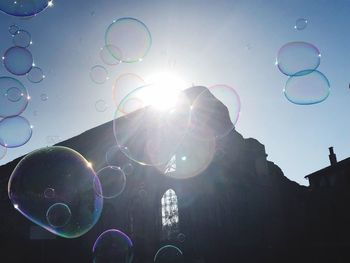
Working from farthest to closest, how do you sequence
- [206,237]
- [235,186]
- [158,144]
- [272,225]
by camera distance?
[272,225]
[235,186]
[158,144]
[206,237]

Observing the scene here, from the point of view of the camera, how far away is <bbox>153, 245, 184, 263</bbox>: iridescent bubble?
11345mm

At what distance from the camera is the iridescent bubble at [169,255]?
11345 millimetres

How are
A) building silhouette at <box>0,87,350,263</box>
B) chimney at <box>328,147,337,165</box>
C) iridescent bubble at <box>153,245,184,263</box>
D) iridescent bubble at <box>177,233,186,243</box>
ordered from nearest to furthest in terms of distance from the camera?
iridescent bubble at <box>153,245,184,263</box> → iridescent bubble at <box>177,233,186,243</box> → building silhouette at <box>0,87,350,263</box> → chimney at <box>328,147,337,165</box>

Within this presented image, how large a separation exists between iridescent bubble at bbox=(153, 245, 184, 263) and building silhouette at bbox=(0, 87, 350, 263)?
1.01 ft

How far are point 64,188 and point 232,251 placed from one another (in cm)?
734

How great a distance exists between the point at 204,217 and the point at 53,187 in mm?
6362

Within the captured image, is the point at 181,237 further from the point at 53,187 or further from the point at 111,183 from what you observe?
the point at 53,187

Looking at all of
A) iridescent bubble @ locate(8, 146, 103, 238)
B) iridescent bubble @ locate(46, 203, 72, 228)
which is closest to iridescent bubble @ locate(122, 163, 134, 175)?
iridescent bubble @ locate(8, 146, 103, 238)

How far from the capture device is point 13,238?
1333 centimetres

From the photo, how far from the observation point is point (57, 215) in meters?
7.60

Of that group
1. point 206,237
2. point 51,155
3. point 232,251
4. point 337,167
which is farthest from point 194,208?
point 337,167

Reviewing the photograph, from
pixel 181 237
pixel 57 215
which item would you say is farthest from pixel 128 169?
pixel 57 215

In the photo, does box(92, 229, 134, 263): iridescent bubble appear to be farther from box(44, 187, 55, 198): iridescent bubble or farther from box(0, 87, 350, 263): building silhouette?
box(44, 187, 55, 198): iridescent bubble

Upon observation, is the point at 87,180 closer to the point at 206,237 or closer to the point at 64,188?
the point at 64,188
